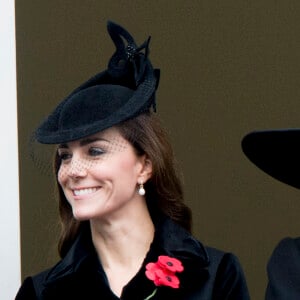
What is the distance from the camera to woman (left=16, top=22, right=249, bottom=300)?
205 centimetres

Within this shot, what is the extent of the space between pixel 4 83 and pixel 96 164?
0.98m

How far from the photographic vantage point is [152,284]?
211cm

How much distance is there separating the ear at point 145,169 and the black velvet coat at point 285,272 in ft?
1.49

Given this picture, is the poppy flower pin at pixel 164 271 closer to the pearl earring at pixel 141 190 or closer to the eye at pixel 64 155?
the pearl earring at pixel 141 190

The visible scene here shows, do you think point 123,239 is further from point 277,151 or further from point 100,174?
point 277,151

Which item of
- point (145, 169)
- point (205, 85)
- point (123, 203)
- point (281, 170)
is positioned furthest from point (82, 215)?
point (205, 85)

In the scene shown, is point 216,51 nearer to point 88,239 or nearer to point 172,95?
point 172,95

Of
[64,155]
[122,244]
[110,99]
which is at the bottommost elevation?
[122,244]

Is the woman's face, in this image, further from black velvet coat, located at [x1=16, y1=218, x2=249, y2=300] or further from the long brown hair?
black velvet coat, located at [x1=16, y1=218, x2=249, y2=300]

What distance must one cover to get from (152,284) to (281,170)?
1.56 feet

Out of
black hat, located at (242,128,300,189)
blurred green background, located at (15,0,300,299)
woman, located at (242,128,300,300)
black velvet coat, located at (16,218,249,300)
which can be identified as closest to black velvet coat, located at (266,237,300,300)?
woman, located at (242,128,300,300)

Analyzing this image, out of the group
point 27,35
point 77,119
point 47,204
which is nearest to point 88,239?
point 77,119

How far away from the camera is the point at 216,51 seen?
2.99 m

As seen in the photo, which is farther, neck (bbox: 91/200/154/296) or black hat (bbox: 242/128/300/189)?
neck (bbox: 91/200/154/296)
